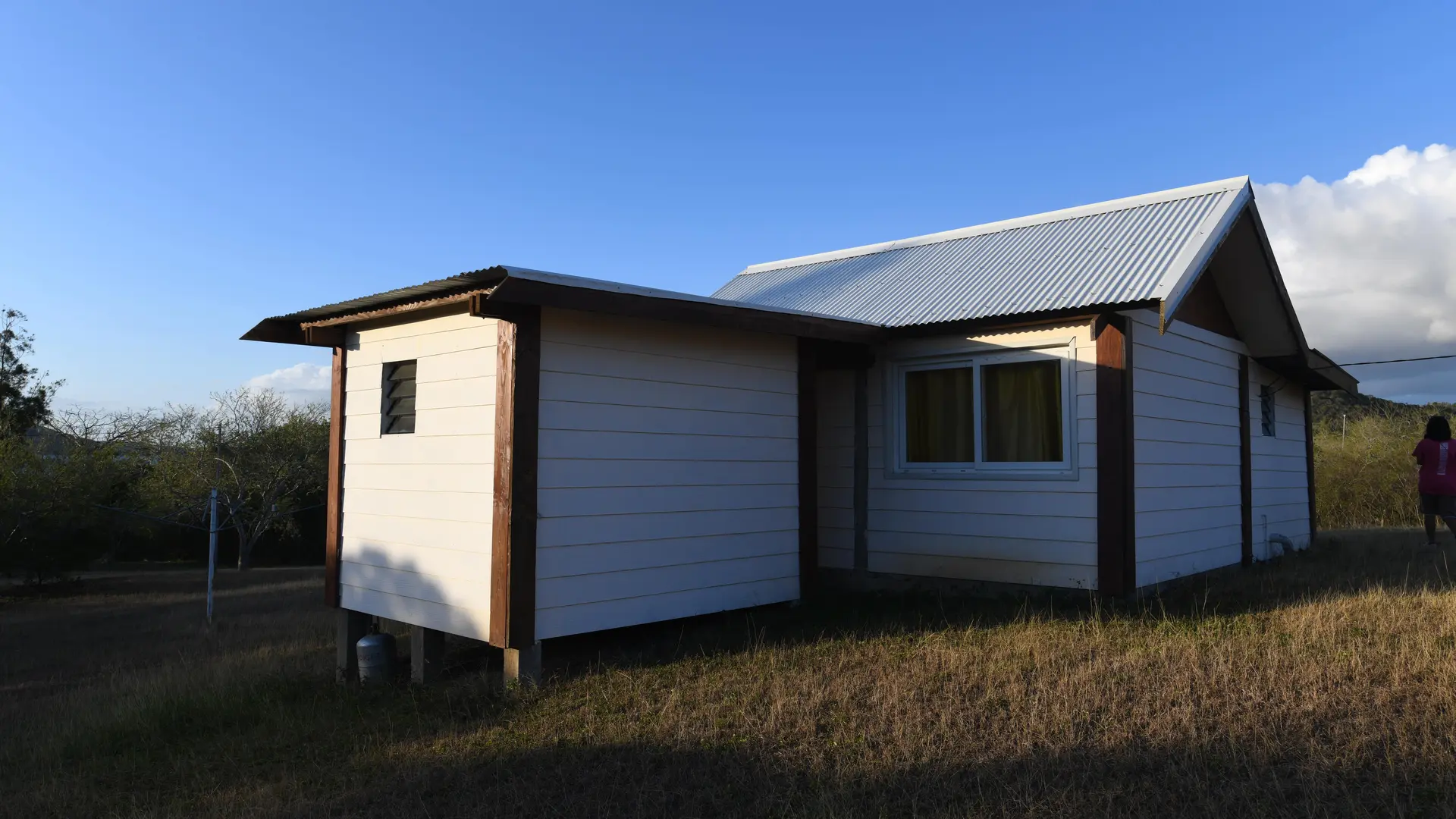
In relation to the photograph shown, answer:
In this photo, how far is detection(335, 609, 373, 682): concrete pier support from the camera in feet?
28.4

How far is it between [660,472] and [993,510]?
339 centimetres

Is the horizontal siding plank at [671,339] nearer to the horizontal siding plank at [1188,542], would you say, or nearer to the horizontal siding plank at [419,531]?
the horizontal siding plank at [419,531]

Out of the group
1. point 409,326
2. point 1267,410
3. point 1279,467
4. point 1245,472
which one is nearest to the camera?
point 409,326

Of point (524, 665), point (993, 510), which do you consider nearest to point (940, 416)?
point (993, 510)

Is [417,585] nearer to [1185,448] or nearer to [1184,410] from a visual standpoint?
[1185,448]

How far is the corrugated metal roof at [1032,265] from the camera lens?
334 inches

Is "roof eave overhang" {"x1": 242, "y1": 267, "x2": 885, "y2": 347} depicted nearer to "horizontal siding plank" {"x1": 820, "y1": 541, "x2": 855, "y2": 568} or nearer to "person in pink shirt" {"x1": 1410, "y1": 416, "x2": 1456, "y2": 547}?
"horizontal siding plank" {"x1": 820, "y1": 541, "x2": 855, "y2": 568}

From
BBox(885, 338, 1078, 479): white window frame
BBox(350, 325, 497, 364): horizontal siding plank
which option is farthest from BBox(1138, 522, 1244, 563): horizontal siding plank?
BBox(350, 325, 497, 364): horizontal siding plank

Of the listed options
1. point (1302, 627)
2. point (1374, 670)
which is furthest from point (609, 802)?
point (1302, 627)

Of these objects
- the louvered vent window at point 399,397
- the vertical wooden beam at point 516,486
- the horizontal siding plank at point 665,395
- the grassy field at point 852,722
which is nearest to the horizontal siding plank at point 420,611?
the vertical wooden beam at point 516,486

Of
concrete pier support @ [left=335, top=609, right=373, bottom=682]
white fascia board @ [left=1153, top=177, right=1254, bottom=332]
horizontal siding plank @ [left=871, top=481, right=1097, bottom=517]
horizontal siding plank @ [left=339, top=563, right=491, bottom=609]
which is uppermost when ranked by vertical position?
white fascia board @ [left=1153, top=177, right=1254, bottom=332]

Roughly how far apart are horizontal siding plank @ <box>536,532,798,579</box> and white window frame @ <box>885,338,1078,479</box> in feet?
5.53

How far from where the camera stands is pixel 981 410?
8.99 m

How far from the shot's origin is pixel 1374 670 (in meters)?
5.68
